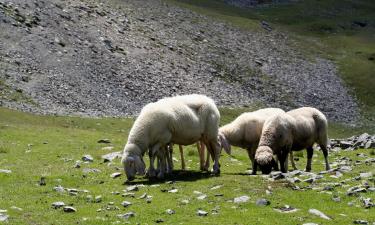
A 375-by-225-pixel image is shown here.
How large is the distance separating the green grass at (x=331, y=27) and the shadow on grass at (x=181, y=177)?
52.6m

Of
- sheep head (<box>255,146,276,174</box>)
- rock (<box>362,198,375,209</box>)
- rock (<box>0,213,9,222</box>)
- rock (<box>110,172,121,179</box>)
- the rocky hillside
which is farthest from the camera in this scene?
the rocky hillside

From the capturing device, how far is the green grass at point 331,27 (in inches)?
3553

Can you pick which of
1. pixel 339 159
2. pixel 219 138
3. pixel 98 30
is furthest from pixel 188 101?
pixel 98 30

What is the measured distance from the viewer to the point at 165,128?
79.5 feet

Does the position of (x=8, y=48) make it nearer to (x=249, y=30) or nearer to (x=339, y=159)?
(x=339, y=159)

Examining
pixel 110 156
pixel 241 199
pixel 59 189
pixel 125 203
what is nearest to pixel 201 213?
pixel 241 199

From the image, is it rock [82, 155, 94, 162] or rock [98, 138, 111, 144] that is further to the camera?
rock [98, 138, 111, 144]

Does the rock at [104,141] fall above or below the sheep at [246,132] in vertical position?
below

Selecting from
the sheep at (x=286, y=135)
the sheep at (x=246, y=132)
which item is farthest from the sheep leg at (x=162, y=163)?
the sheep at (x=246, y=132)

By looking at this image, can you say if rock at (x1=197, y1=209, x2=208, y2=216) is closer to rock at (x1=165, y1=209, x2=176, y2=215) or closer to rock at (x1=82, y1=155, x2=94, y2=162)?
rock at (x1=165, y1=209, x2=176, y2=215)

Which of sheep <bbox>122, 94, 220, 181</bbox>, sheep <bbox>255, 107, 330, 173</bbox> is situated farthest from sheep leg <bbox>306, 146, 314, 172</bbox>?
sheep <bbox>122, 94, 220, 181</bbox>

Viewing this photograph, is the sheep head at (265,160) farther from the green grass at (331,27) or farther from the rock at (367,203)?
the green grass at (331,27)

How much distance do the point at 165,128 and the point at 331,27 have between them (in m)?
105

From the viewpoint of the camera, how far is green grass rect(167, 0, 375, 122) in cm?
9025
